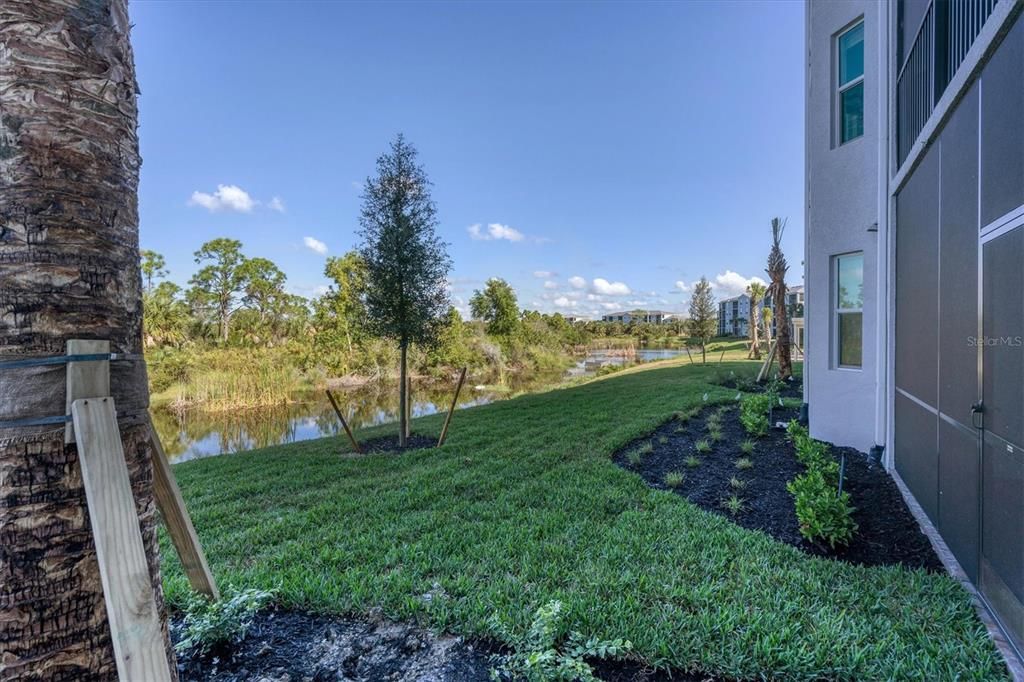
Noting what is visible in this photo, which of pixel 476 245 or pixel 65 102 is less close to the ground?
pixel 476 245

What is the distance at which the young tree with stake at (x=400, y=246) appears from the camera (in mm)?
6910

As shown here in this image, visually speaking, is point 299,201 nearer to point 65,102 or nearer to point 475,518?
point 475,518

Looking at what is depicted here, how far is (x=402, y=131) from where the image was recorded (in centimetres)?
707

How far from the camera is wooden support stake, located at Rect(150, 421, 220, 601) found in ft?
4.90

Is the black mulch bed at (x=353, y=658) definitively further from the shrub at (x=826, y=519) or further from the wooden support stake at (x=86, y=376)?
the shrub at (x=826, y=519)

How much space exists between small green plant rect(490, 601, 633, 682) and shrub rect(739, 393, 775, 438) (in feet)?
15.9

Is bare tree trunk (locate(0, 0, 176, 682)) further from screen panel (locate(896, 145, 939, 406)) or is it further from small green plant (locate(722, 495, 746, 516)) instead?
screen panel (locate(896, 145, 939, 406))

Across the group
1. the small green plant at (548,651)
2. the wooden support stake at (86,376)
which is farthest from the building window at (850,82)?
the wooden support stake at (86,376)

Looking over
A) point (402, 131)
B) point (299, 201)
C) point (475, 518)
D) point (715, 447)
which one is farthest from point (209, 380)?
point (715, 447)

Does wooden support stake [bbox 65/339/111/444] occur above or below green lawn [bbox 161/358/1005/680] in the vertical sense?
above

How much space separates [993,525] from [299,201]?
638 inches

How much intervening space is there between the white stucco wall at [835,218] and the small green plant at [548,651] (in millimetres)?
4870

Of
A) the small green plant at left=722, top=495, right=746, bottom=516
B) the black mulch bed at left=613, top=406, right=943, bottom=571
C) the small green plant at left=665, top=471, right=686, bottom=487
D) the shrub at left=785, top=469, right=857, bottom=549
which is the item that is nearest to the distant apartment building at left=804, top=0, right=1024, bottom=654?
the black mulch bed at left=613, top=406, right=943, bottom=571

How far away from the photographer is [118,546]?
1014mm
